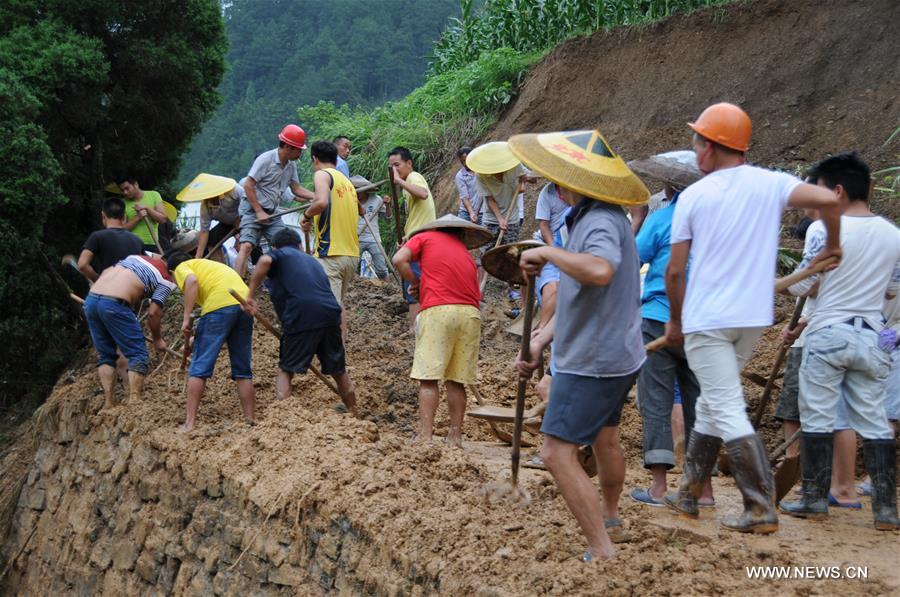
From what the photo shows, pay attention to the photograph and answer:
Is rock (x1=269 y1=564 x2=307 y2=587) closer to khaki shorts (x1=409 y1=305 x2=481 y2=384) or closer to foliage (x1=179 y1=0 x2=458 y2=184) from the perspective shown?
khaki shorts (x1=409 y1=305 x2=481 y2=384)

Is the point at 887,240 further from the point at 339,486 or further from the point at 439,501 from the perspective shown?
the point at 339,486

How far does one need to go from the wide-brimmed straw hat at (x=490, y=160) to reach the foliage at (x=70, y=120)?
4586 mm

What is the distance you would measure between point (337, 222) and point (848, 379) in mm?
5198

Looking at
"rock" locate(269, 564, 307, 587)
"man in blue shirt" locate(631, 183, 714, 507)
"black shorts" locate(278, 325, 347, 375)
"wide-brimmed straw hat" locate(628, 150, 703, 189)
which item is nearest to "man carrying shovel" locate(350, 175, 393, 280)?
"black shorts" locate(278, 325, 347, 375)

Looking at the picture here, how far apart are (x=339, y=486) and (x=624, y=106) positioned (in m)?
10.2

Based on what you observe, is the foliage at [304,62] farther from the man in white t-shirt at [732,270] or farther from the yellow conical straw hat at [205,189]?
the man in white t-shirt at [732,270]

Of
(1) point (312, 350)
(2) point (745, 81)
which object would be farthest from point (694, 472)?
(2) point (745, 81)

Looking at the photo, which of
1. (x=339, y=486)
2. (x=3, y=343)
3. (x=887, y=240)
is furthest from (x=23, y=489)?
(x=887, y=240)

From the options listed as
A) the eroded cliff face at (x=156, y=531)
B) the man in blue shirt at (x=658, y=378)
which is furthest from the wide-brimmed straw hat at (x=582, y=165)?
the eroded cliff face at (x=156, y=531)

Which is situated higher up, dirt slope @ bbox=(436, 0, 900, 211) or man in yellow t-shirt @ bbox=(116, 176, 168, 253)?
dirt slope @ bbox=(436, 0, 900, 211)

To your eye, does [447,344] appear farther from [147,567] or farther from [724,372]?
[147,567]

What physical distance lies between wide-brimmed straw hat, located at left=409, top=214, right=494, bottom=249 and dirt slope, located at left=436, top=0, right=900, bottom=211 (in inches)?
234

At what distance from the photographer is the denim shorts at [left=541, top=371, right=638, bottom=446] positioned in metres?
4.55

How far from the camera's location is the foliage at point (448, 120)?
55.7 ft
